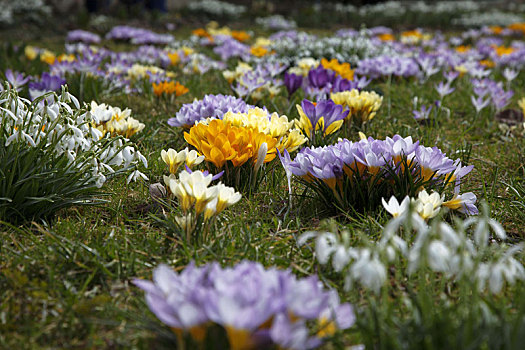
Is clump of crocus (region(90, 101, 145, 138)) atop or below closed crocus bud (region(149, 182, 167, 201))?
atop

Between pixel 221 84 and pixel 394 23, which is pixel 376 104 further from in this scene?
pixel 394 23

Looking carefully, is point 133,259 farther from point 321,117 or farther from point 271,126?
point 321,117

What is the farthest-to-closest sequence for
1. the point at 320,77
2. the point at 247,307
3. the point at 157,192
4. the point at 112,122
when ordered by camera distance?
the point at 320,77, the point at 112,122, the point at 157,192, the point at 247,307

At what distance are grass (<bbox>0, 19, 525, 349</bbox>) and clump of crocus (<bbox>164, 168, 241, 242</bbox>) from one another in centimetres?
8

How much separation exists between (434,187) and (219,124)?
1.12 metres

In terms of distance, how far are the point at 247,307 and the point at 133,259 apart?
2.62 feet

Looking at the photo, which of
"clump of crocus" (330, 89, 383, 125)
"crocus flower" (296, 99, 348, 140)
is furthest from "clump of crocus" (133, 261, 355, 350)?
"clump of crocus" (330, 89, 383, 125)

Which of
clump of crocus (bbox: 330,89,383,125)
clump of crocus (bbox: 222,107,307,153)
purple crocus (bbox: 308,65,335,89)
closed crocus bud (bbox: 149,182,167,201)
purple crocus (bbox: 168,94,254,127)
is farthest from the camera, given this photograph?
purple crocus (bbox: 308,65,335,89)

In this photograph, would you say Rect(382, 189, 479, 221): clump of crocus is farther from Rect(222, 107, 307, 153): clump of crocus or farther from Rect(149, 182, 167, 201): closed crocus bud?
Rect(149, 182, 167, 201): closed crocus bud

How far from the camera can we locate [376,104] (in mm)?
3336

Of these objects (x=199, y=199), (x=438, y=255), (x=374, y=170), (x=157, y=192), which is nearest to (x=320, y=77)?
(x=374, y=170)

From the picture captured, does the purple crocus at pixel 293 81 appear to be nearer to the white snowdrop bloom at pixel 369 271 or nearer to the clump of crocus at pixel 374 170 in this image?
the clump of crocus at pixel 374 170

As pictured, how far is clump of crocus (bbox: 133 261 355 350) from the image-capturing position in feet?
3.64

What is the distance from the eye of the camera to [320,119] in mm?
2955
